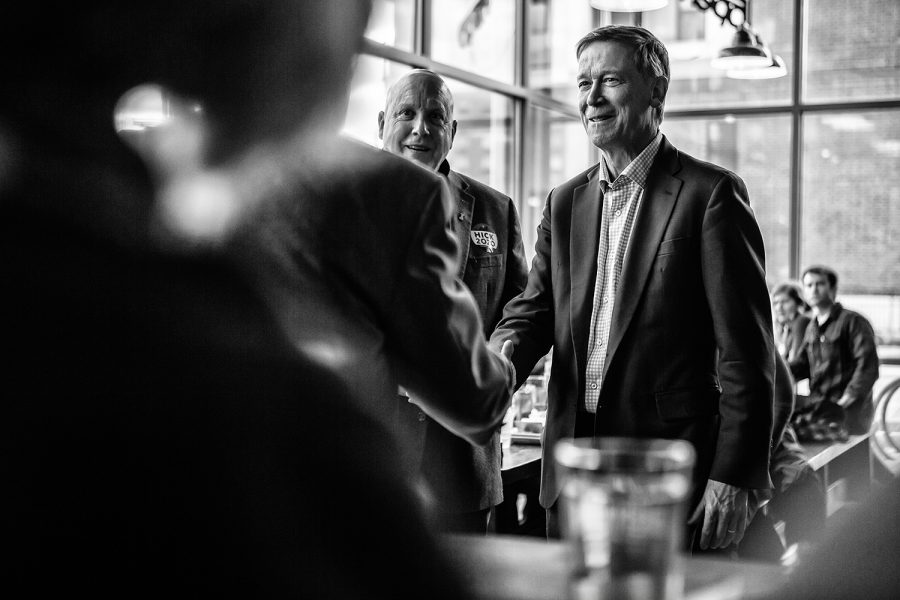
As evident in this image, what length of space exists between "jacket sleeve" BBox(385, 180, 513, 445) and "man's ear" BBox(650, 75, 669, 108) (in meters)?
1.32

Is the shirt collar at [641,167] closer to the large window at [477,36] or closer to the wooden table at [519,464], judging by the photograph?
the wooden table at [519,464]

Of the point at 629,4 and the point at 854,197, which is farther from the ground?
the point at 629,4

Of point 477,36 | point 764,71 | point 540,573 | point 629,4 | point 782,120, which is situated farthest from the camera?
point 782,120

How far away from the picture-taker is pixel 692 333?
7.07 ft

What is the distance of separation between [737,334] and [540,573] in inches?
56.2

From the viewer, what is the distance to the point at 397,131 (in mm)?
2627

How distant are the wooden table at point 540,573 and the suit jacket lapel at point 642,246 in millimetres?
1325

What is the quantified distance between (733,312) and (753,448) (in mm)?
284

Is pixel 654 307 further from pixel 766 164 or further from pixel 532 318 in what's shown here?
pixel 766 164

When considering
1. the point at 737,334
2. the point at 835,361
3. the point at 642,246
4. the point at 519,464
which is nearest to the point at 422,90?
the point at 642,246

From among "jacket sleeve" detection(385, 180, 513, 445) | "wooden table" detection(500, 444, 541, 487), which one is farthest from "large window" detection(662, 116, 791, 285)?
"jacket sleeve" detection(385, 180, 513, 445)

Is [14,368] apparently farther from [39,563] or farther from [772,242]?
[772,242]

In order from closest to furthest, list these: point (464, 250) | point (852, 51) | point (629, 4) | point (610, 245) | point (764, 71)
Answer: point (610, 245) < point (464, 250) < point (629, 4) < point (764, 71) < point (852, 51)

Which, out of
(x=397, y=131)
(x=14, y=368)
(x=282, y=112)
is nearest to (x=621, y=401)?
(x=397, y=131)
